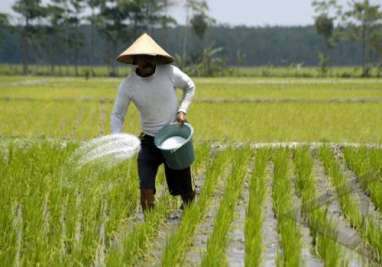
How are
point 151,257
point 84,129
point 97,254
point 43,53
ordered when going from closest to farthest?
point 97,254 < point 151,257 < point 84,129 < point 43,53

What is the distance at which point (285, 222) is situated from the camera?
3449mm

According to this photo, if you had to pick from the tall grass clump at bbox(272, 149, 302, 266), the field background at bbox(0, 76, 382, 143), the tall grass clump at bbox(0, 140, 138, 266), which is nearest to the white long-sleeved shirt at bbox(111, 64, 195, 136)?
the tall grass clump at bbox(0, 140, 138, 266)

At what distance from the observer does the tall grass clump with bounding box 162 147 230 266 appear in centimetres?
294

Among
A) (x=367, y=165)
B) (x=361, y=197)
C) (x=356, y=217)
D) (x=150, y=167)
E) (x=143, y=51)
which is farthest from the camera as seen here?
(x=367, y=165)

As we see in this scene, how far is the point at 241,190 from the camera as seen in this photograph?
478 centimetres

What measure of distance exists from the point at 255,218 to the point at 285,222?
0.23m

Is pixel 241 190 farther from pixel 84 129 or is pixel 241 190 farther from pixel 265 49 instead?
pixel 265 49

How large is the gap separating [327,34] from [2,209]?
37782mm

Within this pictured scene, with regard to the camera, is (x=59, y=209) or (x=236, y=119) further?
(x=236, y=119)

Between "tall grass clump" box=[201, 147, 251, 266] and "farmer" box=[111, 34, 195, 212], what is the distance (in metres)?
0.35

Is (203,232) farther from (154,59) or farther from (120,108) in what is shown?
(154,59)

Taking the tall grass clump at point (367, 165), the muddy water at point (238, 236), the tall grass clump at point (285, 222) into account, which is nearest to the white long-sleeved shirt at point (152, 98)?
the muddy water at point (238, 236)

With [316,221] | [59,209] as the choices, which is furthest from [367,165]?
[59,209]

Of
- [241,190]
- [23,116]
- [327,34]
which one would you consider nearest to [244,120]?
[23,116]
